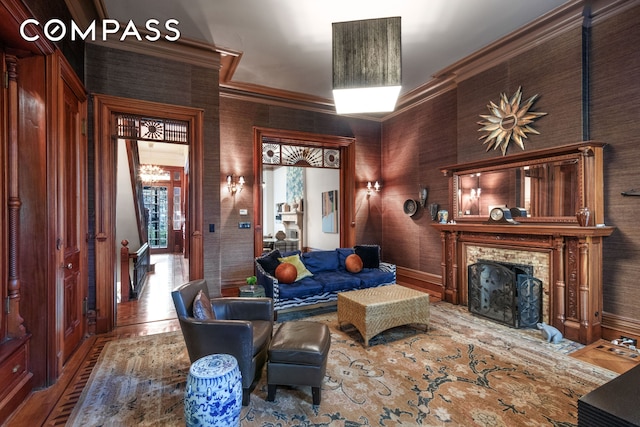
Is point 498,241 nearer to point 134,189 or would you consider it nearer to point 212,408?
point 212,408

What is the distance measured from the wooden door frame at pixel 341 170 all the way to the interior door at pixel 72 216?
263cm

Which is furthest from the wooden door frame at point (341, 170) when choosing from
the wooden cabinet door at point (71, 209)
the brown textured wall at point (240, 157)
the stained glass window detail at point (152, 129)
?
the wooden cabinet door at point (71, 209)

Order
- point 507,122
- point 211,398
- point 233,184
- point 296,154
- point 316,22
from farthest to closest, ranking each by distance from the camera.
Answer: point 296,154, point 233,184, point 507,122, point 316,22, point 211,398

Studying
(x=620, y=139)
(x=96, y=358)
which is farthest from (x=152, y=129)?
(x=620, y=139)

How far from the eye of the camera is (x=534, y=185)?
3.76m

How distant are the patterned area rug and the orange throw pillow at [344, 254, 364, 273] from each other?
4.47ft

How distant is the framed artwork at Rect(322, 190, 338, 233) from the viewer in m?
7.99

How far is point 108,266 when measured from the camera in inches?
141

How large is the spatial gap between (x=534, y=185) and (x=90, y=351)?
17.8 feet

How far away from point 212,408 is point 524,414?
208cm

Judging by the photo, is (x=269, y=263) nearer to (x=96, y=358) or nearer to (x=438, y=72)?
(x=96, y=358)

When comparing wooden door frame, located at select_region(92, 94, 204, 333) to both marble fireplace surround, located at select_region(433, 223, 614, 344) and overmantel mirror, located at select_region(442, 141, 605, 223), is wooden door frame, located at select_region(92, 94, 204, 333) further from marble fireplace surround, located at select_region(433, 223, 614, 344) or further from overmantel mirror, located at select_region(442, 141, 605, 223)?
marble fireplace surround, located at select_region(433, 223, 614, 344)

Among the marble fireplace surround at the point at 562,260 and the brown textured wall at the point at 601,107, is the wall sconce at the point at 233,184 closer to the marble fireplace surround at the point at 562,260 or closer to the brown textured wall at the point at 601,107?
the brown textured wall at the point at 601,107

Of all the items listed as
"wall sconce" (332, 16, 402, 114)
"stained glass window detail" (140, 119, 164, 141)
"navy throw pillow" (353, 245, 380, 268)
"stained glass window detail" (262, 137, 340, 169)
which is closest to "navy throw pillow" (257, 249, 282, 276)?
"navy throw pillow" (353, 245, 380, 268)
